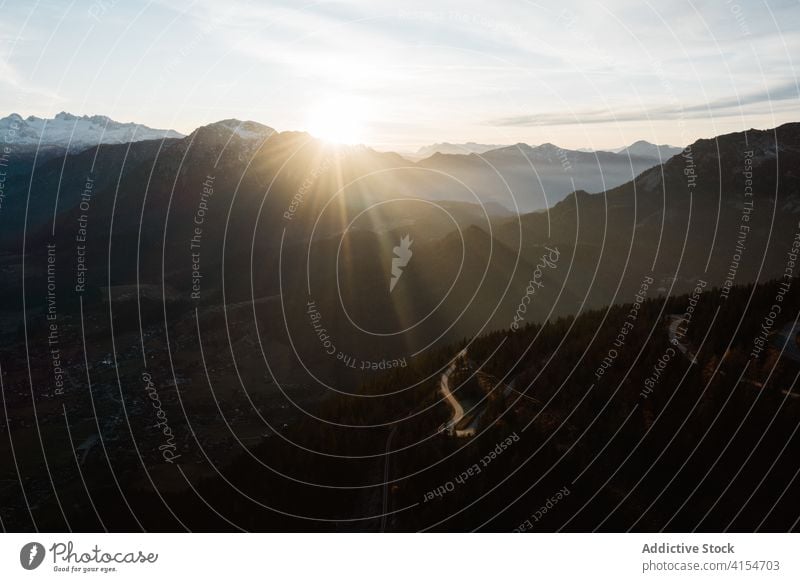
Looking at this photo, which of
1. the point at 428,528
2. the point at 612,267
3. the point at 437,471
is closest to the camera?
the point at 428,528

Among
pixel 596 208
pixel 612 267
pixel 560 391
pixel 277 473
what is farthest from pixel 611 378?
pixel 596 208

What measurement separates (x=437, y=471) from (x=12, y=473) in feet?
231

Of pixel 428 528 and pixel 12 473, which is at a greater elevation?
pixel 428 528

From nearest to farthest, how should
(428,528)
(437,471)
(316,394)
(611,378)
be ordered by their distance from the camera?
(428,528)
(437,471)
(611,378)
(316,394)

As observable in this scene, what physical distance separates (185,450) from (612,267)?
359 ft

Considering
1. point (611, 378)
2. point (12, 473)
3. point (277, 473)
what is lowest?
point (12, 473)

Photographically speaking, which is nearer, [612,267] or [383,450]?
[383,450]

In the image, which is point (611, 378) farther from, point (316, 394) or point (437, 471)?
point (316, 394)

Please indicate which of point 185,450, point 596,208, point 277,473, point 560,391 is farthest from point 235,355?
point 596,208

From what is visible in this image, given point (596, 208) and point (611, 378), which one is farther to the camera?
point (596, 208)

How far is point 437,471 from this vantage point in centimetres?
3672

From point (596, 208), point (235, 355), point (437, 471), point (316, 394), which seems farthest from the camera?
point (596, 208)

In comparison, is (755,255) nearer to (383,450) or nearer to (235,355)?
(235,355)

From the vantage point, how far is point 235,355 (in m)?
131
